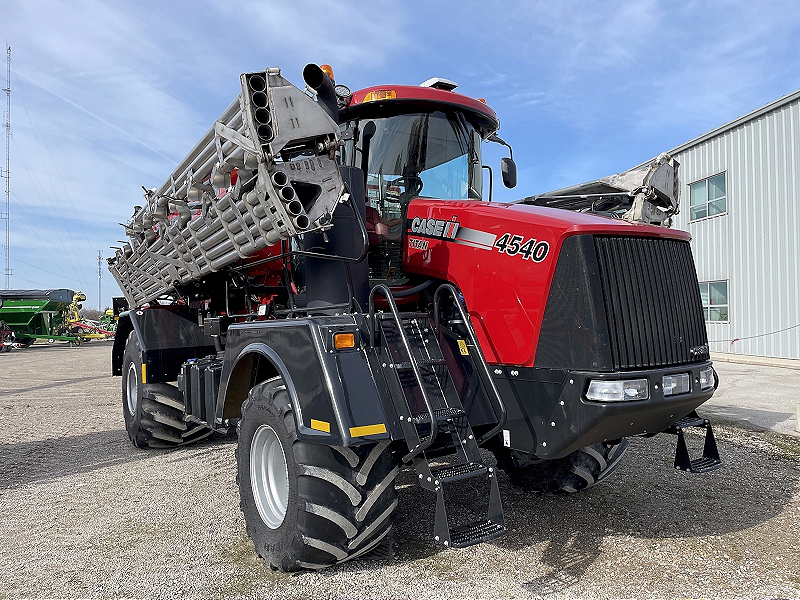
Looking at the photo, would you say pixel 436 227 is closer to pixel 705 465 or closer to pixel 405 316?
pixel 405 316

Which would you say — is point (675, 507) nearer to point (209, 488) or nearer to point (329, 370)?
point (329, 370)

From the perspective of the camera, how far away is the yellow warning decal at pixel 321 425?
10.3 ft

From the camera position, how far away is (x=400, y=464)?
3.37 meters

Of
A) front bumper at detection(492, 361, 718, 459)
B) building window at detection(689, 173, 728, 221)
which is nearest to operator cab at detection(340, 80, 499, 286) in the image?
front bumper at detection(492, 361, 718, 459)


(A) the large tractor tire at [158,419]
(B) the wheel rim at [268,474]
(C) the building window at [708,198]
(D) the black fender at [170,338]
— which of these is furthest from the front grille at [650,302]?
(C) the building window at [708,198]

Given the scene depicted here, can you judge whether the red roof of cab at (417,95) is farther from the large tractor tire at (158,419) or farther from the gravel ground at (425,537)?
the large tractor tire at (158,419)

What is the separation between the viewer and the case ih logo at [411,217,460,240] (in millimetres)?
3900

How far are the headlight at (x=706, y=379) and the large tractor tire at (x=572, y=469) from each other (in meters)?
0.84

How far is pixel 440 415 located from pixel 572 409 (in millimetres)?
687

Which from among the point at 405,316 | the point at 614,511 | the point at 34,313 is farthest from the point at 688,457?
the point at 34,313

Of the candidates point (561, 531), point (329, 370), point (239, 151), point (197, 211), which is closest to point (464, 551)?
point (561, 531)

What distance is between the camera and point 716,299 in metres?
16.3

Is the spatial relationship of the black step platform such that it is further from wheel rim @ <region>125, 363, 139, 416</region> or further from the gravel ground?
wheel rim @ <region>125, 363, 139, 416</region>

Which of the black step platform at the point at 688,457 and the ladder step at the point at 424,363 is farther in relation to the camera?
the black step platform at the point at 688,457
